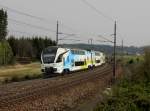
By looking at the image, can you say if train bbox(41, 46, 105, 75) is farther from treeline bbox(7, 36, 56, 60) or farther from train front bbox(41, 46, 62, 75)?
treeline bbox(7, 36, 56, 60)

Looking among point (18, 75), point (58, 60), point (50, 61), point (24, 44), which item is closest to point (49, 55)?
point (50, 61)

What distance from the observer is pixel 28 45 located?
106 metres

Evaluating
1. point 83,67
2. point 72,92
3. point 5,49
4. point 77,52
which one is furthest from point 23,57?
point 72,92

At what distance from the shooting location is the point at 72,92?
1175 inches

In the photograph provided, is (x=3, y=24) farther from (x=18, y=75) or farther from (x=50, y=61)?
(x=50, y=61)

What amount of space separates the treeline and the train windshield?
55942mm

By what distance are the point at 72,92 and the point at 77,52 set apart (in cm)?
2749

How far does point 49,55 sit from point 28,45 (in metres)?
60.3

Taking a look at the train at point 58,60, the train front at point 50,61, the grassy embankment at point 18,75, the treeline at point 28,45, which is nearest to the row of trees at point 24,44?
the treeline at point 28,45

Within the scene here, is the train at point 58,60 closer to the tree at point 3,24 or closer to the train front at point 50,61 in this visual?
the train front at point 50,61

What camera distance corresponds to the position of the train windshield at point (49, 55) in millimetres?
46544

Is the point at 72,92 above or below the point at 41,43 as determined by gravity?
below

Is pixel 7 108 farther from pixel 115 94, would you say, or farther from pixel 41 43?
pixel 41 43

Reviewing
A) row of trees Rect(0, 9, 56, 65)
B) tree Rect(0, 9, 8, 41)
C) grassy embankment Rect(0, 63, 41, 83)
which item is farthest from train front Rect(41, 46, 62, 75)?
tree Rect(0, 9, 8, 41)
